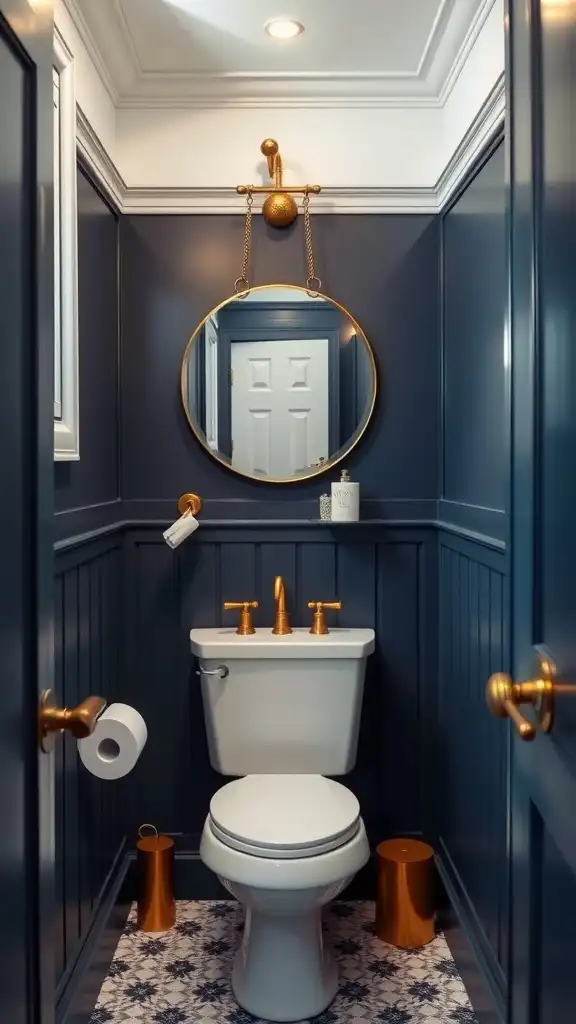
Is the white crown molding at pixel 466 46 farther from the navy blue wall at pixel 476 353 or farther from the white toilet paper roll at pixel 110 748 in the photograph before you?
the white toilet paper roll at pixel 110 748

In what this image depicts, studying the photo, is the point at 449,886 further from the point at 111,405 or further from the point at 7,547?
the point at 7,547

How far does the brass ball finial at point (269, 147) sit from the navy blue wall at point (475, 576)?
50 centimetres

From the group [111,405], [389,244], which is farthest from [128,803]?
[389,244]

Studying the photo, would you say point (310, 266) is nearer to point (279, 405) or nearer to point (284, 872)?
point (279, 405)

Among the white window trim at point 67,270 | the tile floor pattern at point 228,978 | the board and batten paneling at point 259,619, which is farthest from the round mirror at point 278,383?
the tile floor pattern at point 228,978

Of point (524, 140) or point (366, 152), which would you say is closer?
point (524, 140)

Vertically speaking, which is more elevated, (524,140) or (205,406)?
(524,140)

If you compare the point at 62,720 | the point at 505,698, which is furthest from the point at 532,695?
the point at 62,720

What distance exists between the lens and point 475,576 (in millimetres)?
1994

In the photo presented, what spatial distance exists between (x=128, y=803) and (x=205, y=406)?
3.77 feet

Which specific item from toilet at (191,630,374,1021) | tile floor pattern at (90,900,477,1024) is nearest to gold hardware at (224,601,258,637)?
toilet at (191,630,374,1021)

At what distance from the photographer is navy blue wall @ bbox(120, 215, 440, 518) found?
240 centimetres

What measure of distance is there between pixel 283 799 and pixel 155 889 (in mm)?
562

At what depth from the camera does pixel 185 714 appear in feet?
8.04
